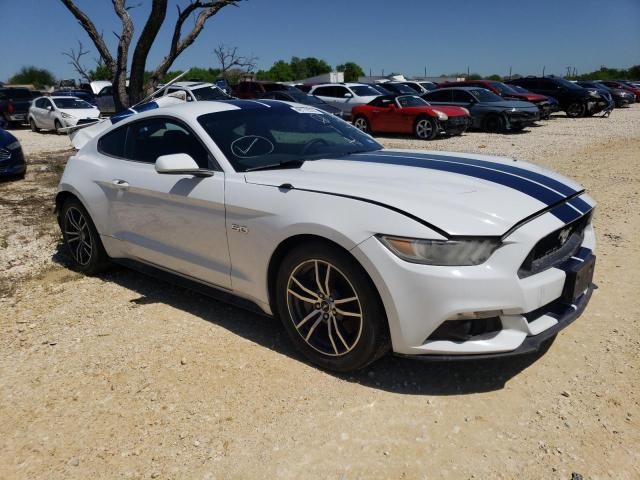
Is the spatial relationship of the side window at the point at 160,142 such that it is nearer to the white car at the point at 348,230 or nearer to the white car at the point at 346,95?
the white car at the point at 348,230

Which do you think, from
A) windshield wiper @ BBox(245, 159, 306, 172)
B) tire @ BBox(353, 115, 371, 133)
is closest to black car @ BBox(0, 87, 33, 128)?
tire @ BBox(353, 115, 371, 133)

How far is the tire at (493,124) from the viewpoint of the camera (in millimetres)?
16391

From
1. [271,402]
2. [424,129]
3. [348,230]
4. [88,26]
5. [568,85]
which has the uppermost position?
[88,26]

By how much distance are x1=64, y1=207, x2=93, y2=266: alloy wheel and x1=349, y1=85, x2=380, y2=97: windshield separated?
50.6ft

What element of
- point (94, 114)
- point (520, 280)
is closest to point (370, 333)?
point (520, 280)

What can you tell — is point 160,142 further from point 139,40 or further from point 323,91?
point 323,91

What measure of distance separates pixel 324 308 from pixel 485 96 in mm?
16071

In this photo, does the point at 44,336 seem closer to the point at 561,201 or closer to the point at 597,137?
the point at 561,201

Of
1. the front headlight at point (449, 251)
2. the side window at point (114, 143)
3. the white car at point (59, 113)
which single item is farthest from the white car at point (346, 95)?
the front headlight at point (449, 251)

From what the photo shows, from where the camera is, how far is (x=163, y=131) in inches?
156

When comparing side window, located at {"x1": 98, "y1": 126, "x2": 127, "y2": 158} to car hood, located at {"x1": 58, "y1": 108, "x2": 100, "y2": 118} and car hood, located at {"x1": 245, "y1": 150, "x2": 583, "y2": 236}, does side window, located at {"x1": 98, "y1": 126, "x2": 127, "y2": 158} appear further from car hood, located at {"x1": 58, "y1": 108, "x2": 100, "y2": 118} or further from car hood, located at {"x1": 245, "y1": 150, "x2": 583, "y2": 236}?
car hood, located at {"x1": 58, "y1": 108, "x2": 100, "y2": 118}

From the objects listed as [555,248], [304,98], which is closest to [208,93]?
[304,98]

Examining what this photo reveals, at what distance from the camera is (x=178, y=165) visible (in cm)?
335

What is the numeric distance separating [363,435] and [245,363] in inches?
38.5
